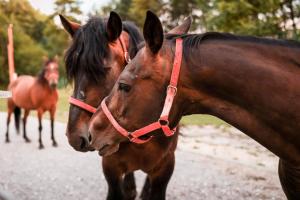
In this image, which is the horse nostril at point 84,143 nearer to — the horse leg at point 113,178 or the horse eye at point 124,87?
the horse leg at point 113,178

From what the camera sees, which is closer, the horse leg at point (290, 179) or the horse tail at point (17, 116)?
the horse leg at point (290, 179)

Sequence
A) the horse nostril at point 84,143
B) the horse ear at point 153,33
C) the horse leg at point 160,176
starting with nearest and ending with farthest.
Result: the horse ear at point 153,33
the horse nostril at point 84,143
the horse leg at point 160,176

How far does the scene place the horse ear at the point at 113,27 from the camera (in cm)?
261

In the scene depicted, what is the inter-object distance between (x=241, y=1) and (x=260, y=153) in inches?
147

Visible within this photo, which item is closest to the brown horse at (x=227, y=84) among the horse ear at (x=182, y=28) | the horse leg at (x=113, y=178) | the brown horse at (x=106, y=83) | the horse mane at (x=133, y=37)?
the horse ear at (x=182, y=28)

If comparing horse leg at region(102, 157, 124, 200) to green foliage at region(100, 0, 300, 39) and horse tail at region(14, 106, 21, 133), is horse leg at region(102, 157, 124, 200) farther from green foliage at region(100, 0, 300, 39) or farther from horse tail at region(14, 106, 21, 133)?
horse tail at region(14, 106, 21, 133)

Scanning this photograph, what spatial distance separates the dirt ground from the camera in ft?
16.1

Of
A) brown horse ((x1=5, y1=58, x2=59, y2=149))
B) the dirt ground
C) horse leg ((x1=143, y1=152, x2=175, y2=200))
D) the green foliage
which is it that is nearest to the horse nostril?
horse leg ((x1=143, y1=152, x2=175, y2=200))

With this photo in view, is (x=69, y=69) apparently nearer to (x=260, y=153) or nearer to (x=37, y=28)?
(x=260, y=153)

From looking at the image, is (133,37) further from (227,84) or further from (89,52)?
(227,84)

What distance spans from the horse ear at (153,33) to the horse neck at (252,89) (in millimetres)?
173

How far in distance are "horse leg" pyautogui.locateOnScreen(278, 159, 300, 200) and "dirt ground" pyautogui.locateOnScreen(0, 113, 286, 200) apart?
2716 millimetres

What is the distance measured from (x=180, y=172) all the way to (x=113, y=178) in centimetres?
315

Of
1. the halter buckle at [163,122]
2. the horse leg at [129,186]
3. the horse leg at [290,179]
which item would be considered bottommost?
the horse leg at [129,186]
